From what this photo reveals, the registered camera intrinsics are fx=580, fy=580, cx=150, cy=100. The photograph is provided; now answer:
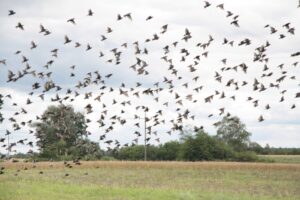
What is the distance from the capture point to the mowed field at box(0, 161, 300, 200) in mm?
32500

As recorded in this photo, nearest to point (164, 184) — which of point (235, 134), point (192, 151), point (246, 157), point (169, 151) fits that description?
point (192, 151)

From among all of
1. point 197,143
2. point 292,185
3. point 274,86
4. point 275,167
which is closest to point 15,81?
point 274,86

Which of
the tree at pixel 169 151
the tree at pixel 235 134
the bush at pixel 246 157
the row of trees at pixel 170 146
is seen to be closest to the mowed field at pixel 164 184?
the row of trees at pixel 170 146

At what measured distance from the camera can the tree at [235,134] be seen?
114250mm

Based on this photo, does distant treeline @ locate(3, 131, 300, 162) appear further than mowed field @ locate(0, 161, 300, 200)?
Yes

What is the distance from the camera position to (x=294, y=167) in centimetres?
6756

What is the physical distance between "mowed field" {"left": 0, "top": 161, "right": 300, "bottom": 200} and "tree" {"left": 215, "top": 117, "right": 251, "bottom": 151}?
45.6 metres

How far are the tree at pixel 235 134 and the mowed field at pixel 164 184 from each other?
150ft

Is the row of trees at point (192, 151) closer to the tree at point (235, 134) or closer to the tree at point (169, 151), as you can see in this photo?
the tree at point (169, 151)

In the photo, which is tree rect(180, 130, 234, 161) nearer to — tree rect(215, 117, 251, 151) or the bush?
the bush

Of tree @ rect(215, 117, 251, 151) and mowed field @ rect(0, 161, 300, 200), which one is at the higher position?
tree @ rect(215, 117, 251, 151)

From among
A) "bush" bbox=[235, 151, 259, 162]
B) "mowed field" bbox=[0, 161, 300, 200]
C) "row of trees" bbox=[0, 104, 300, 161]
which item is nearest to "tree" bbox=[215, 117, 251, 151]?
"row of trees" bbox=[0, 104, 300, 161]

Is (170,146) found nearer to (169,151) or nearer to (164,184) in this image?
→ (169,151)

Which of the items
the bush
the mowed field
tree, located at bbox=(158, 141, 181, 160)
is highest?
tree, located at bbox=(158, 141, 181, 160)
